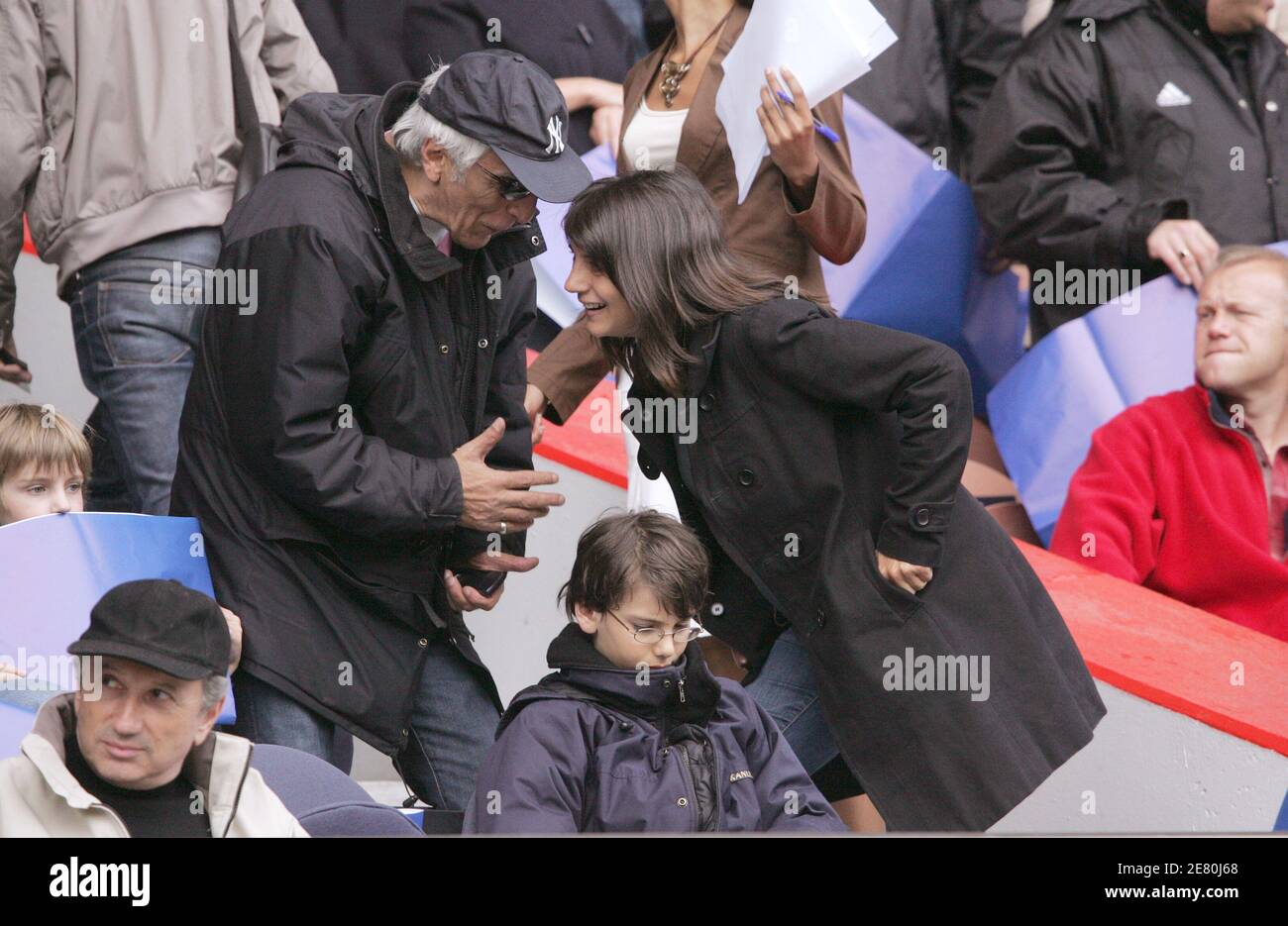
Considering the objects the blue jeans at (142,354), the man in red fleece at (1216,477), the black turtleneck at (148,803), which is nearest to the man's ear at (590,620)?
the black turtleneck at (148,803)

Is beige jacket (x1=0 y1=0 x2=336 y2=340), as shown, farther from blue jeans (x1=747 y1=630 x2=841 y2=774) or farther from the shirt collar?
blue jeans (x1=747 y1=630 x2=841 y2=774)

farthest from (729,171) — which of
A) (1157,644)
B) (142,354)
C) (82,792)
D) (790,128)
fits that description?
(82,792)

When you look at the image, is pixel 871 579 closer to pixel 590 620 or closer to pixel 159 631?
pixel 590 620

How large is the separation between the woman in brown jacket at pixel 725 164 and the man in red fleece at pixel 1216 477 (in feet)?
3.81

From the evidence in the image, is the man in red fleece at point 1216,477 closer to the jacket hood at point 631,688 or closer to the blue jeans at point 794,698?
the blue jeans at point 794,698

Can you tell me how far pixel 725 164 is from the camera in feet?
13.3

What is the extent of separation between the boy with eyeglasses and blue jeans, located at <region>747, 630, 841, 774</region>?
14 cm

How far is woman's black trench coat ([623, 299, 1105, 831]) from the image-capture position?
10.5 feet

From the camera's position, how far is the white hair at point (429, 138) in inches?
126

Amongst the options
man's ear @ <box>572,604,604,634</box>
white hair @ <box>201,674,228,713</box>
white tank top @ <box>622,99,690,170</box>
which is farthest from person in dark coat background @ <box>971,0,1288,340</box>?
white hair @ <box>201,674,228,713</box>

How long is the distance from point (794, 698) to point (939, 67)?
2.70 metres

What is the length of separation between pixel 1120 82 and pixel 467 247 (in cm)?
256

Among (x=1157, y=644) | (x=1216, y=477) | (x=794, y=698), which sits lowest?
(x=1157, y=644)

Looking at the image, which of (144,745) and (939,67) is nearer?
(144,745)
